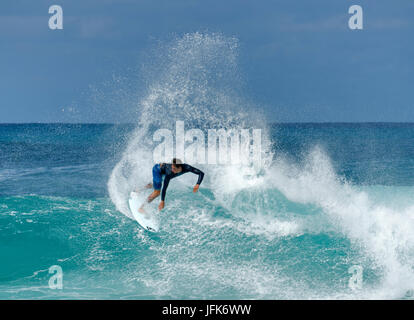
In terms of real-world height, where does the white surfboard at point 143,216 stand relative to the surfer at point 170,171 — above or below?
below

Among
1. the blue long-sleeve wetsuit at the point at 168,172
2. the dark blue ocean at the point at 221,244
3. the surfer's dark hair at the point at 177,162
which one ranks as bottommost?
the dark blue ocean at the point at 221,244

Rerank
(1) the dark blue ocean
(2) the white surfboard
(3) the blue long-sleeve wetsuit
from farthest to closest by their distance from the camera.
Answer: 1. (2) the white surfboard
2. (3) the blue long-sleeve wetsuit
3. (1) the dark blue ocean

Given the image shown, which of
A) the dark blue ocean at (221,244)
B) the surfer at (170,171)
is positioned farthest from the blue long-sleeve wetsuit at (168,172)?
the dark blue ocean at (221,244)

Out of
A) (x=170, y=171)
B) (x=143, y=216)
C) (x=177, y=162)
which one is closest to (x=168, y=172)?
(x=170, y=171)

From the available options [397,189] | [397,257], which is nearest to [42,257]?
[397,257]

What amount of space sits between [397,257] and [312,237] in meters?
1.78

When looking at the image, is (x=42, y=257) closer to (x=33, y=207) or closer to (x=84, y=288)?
(x=84, y=288)

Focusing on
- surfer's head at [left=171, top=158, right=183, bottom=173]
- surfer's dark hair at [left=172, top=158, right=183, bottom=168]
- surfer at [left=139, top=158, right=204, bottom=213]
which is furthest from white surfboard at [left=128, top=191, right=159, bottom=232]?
surfer's dark hair at [left=172, top=158, right=183, bottom=168]

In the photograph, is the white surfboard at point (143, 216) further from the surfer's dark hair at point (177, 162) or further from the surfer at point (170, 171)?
the surfer's dark hair at point (177, 162)

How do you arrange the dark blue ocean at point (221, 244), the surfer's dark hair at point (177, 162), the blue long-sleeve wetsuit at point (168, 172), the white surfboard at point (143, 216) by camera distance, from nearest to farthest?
1. the dark blue ocean at point (221, 244)
2. the surfer's dark hair at point (177, 162)
3. the blue long-sleeve wetsuit at point (168, 172)
4. the white surfboard at point (143, 216)

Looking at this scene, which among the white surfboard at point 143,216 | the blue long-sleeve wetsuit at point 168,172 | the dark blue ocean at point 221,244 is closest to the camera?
the dark blue ocean at point 221,244

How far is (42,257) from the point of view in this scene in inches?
370

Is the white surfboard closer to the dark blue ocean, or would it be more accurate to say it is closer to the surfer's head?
the dark blue ocean

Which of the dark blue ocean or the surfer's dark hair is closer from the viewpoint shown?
the dark blue ocean
